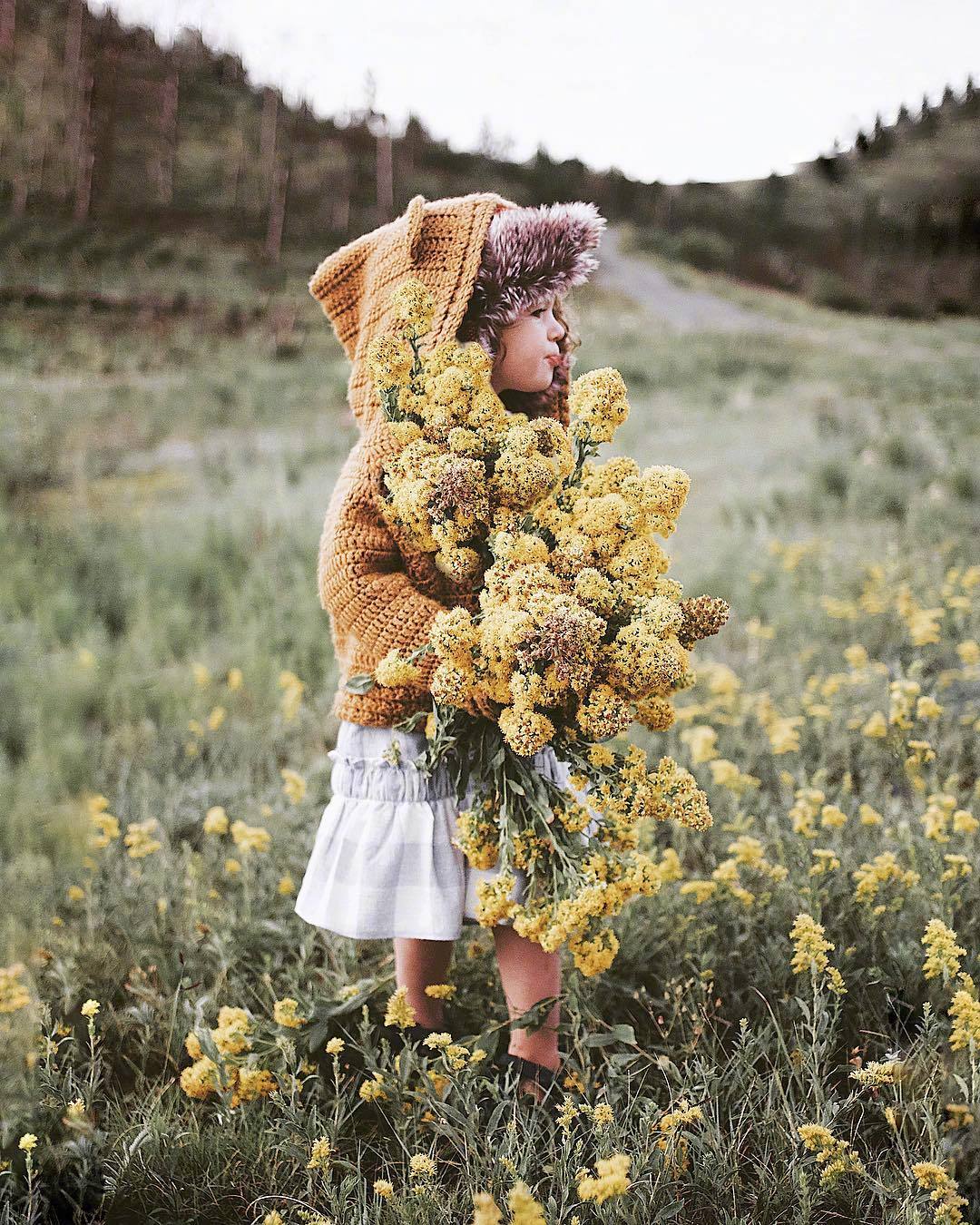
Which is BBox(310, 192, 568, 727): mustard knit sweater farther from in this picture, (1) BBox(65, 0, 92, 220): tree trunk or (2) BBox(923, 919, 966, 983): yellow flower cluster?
(1) BBox(65, 0, 92, 220): tree trunk

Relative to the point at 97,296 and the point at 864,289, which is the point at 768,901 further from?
the point at 864,289

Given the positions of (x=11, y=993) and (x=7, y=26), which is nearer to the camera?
(x=11, y=993)

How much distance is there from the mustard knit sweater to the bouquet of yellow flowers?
0.61 feet

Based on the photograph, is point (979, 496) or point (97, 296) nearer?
point (979, 496)

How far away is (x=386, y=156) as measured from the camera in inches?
317

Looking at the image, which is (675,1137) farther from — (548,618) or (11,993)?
(11,993)

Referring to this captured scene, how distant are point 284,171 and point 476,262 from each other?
24.6ft

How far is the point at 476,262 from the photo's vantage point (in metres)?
1.82

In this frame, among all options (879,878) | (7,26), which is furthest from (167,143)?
(879,878)

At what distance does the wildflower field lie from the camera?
5.16ft

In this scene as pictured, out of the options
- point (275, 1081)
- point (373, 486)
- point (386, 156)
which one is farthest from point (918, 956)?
point (386, 156)

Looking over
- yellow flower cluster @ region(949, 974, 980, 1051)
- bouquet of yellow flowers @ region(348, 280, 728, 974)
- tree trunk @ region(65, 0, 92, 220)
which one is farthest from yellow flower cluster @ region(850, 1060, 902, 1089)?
tree trunk @ region(65, 0, 92, 220)

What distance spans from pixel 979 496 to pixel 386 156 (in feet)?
18.9

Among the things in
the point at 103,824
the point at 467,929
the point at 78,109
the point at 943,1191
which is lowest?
the point at 467,929
